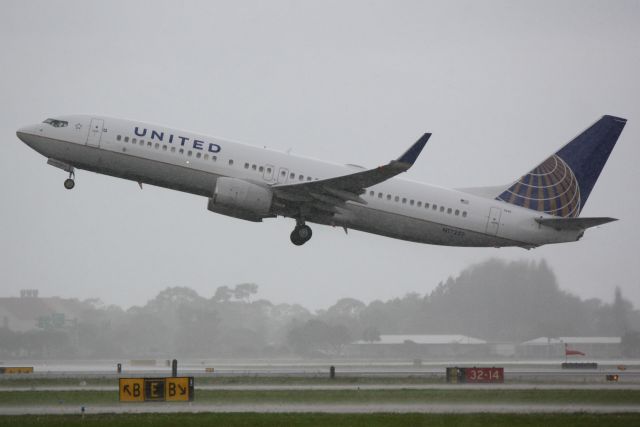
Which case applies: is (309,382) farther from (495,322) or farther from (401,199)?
(495,322)

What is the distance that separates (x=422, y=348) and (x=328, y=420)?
72.3 metres

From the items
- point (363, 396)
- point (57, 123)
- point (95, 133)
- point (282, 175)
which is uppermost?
point (57, 123)

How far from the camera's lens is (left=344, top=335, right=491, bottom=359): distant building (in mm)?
104312

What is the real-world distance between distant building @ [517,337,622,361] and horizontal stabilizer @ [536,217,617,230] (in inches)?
1651

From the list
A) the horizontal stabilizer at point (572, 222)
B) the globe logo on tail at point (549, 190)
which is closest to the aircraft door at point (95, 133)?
the globe logo on tail at point (549, 190)

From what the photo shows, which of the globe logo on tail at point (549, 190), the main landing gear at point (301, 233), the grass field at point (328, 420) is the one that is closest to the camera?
the grass field at point (328, 420)

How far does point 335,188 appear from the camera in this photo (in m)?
52.8

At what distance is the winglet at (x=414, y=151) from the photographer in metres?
48.6

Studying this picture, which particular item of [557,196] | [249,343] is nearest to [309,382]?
[557,196]

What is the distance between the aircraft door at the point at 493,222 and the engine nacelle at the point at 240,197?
12.7 m

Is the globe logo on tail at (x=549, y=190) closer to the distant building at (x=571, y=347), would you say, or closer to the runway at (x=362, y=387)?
the runway at (x=362, y=387)

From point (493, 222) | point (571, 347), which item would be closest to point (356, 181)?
point (493, 222)

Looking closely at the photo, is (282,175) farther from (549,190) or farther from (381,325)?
(381,325)

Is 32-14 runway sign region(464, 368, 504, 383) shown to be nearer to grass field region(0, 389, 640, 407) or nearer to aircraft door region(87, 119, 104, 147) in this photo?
grass field region(0, 389, 640, 407)
